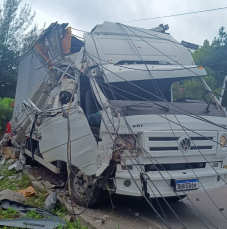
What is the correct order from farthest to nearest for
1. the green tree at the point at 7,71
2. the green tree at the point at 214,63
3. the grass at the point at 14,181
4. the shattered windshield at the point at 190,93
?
the green tree at the point at 7,71, the green tree at the point at 214,63, the grass at the point at 14,181, the shattered windshield at the point at 190,93

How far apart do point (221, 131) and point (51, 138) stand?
2.52 m

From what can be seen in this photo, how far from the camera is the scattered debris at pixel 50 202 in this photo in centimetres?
491

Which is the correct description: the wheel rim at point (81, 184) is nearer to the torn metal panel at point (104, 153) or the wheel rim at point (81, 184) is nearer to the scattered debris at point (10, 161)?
the torn metal panel at point (104, 153)

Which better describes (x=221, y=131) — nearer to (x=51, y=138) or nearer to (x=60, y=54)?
(x=51, y=138)

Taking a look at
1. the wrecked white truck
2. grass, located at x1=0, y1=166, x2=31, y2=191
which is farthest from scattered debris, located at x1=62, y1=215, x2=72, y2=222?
grass, located at x1=0, y1=166, x2=31, y2=191

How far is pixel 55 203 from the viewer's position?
5004mm

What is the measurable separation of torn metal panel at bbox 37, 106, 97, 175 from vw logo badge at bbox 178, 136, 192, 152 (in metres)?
1.16

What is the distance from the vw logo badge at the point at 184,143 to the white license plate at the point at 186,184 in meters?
0.42

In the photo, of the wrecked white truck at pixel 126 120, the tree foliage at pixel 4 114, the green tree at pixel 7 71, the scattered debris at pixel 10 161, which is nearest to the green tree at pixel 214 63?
the wrecked white truck at pixel 126 120

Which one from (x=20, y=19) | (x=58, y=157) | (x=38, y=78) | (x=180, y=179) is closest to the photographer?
(x=180, y=179)

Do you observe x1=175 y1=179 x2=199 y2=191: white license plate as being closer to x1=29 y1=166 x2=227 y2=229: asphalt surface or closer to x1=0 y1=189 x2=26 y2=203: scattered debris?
x1=29 y1=166 x2=227 y2=229: asphalt surface

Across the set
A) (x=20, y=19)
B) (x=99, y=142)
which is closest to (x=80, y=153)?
(x=99, y=142)

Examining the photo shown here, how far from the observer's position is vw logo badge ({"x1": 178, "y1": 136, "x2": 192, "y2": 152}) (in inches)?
173

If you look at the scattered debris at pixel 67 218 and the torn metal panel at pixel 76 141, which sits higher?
the torn metal panel at pixel 76 141
